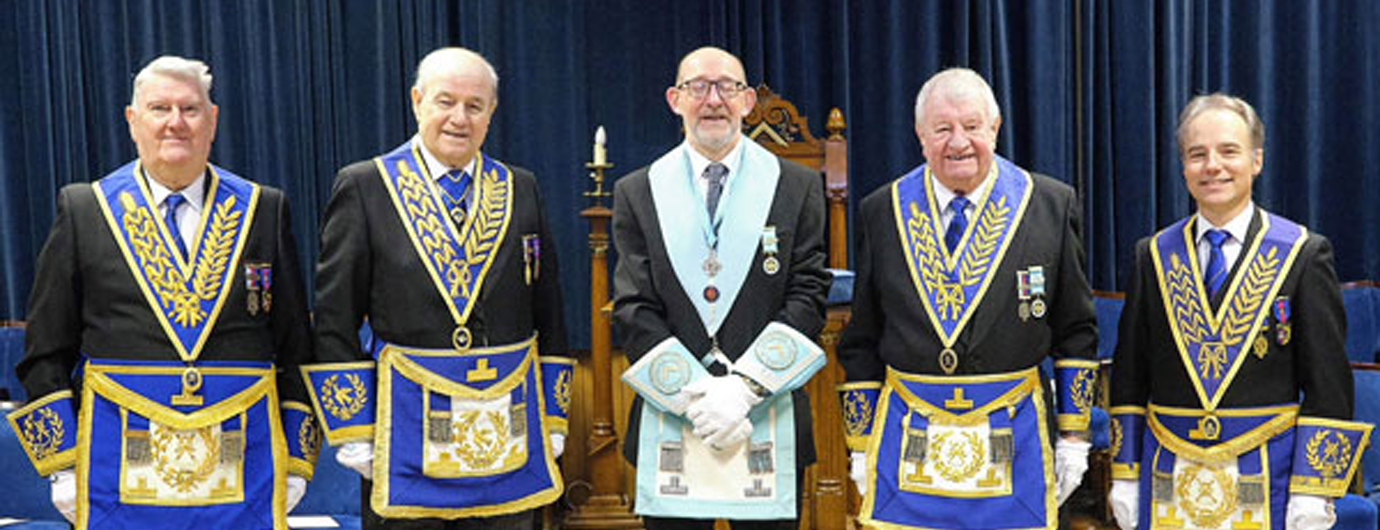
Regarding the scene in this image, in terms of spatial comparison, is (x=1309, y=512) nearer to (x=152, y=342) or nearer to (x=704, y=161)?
(x=704, y=161)

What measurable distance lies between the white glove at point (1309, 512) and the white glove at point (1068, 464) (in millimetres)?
402

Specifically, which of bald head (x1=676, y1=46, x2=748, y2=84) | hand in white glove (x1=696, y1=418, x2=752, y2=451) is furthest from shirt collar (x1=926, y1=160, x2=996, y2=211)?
hand in white glove (x1=696, y1=418, x2=752, y2=451)

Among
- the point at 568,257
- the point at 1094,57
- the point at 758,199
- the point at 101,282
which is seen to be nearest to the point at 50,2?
the point at 568,257

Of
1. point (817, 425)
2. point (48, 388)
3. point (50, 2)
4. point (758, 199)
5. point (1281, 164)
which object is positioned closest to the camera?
point (48, 388)

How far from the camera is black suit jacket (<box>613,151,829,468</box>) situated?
2.48 metres

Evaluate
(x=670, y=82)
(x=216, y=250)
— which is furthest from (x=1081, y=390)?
(x=670, y=82)

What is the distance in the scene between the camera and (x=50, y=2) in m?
4.97

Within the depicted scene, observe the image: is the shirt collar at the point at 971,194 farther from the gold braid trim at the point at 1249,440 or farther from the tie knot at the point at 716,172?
the gold braid trim at the point at 1249,440

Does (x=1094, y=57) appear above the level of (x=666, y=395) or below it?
above

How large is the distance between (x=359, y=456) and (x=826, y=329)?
1.69 metres

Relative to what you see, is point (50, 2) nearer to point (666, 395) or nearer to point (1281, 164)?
point (666, 395)

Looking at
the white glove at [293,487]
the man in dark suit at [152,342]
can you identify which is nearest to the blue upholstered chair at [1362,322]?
the white glove at [293,487]

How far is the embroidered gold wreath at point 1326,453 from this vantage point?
2.34 meters

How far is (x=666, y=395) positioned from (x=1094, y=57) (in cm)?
360
